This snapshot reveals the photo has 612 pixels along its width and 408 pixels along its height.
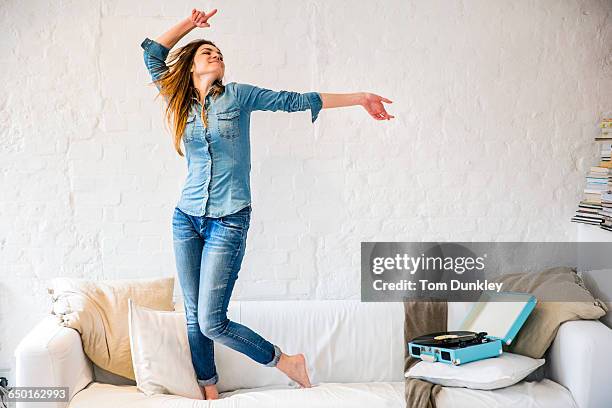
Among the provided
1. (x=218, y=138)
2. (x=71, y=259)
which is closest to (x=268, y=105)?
(x=218, y=138)

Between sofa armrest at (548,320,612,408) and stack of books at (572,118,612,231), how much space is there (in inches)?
26.3

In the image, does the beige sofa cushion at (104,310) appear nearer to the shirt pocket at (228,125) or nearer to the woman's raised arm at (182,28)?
the shirt pocket at (228,125)

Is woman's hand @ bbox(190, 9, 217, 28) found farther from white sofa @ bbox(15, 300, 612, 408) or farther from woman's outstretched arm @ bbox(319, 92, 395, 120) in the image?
white sofa @ bbox(15, 300, 612, 408)

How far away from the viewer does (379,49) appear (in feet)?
10.8

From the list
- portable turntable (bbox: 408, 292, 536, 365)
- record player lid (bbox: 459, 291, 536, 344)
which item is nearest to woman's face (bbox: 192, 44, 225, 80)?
portable turntable (bbox: 408, 292, 536, 365)

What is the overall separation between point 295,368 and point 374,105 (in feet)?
4.16

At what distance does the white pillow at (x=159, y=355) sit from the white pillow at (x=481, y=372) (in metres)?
0.98

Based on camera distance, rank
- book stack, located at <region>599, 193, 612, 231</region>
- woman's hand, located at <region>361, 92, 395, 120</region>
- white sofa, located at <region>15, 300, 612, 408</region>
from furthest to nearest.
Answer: book stack, located at <region>599, 193, 612, 231</region>
woman's hand, located at <region>361, 92, 395, 120</region>
white sofa, located at <region>15, 300, 612, 408</region>

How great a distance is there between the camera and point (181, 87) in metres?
2.97

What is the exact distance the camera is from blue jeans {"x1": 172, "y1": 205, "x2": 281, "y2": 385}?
9.46ft

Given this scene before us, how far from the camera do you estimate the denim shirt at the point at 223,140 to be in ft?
9.55

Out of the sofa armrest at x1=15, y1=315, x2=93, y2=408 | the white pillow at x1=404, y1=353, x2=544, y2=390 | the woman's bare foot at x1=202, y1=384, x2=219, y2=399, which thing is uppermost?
the sofa armrest at x1=15, y1=315, x2=93, y2=408

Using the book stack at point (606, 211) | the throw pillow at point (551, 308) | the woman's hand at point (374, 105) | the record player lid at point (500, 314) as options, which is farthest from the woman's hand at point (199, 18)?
the book stack at point (606, 211)

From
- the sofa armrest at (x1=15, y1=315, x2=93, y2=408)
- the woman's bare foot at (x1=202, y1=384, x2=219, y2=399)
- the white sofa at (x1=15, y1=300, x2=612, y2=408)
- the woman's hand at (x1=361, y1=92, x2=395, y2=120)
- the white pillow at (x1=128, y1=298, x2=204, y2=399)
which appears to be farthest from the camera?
the woman's hand at (x1=361, y1=92, x2=395, y2=120)
